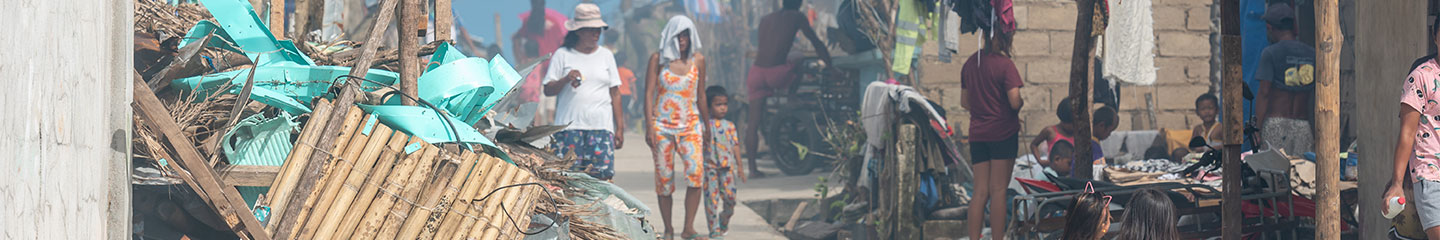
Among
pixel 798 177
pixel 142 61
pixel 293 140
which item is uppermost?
pixel 142 61

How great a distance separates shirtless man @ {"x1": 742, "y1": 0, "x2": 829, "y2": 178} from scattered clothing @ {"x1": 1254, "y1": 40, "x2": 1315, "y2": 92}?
19.4 feet

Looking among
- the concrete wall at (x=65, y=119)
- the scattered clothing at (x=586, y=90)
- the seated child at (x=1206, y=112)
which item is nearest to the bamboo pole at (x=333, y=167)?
the concrete wall at (x=65, y=119)

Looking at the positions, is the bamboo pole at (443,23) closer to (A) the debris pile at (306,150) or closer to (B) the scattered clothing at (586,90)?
(A) the debris pile at (306,150)

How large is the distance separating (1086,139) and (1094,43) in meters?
0.61

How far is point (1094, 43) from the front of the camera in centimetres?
679

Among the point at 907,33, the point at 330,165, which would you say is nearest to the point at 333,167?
the point at 330,165

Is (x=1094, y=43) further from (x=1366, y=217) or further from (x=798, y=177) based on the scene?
(x=798, y=177)

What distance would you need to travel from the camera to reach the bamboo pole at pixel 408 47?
13.8 ft

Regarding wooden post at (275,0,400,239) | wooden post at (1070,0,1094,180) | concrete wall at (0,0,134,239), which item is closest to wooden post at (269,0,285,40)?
wooden post at (275,0,400,239)

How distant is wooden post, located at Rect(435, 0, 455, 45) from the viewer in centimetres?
474

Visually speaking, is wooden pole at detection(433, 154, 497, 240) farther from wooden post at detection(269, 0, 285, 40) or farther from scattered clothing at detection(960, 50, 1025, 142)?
scattered clothing at detection(960, 50, 1025, 142)

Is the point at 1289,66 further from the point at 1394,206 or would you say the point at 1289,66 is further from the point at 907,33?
the point at 1394,206

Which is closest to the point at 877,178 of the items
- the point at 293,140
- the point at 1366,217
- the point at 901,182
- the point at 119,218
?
the point at 901,182

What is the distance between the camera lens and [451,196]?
4.14 metres
